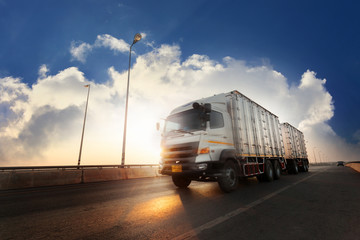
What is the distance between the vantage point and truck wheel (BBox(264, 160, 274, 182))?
8.94 meters

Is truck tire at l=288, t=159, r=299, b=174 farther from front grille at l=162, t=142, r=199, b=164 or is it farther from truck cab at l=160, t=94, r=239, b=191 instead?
front grille at l=162, t=142, r=199, b=164

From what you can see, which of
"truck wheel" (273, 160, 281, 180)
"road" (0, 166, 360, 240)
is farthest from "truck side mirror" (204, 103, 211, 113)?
"truck wheel" (273, 160, 281, 180)

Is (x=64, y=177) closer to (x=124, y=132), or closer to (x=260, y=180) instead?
(x=124, y=132)

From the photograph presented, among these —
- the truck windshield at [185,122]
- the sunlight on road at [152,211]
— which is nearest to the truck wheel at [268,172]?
the truck windshield at [185,122]

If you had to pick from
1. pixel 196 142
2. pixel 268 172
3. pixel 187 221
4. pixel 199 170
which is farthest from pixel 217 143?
pixel 268 172

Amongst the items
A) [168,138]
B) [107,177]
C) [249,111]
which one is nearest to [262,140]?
[249,111]

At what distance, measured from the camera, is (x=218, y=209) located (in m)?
3.85

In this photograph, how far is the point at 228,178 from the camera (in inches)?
235

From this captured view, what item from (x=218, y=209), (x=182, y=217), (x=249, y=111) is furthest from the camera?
(x=249, y=111)

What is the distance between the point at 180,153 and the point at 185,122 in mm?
1249

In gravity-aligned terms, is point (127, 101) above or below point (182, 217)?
above

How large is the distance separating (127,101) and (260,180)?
13034mm

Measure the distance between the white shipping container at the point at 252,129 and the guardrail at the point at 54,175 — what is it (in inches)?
366

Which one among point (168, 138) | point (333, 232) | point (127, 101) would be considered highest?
point (127, 101)
